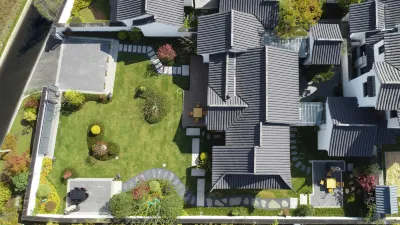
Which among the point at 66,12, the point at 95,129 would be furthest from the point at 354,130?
the point at 66,12

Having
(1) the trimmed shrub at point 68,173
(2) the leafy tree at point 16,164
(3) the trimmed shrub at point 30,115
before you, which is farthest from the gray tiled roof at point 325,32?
(2) the leafy tree at point 16,164

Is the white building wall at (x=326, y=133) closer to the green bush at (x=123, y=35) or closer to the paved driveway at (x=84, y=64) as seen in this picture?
the green bush at (x=123, y=35)

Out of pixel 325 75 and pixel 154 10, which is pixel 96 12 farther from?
pixel 325 75

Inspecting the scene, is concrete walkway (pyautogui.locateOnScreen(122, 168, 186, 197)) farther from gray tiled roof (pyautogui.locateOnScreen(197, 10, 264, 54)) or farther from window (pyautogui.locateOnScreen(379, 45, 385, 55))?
window (pyautogui.locateOnScreen(379, 45, 385, 55))

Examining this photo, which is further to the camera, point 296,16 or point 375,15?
point 296,16

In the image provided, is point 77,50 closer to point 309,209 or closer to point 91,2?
point 91,2

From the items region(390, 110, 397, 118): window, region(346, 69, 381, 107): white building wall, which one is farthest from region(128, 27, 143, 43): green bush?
region(390, 110, 397, 118): window
